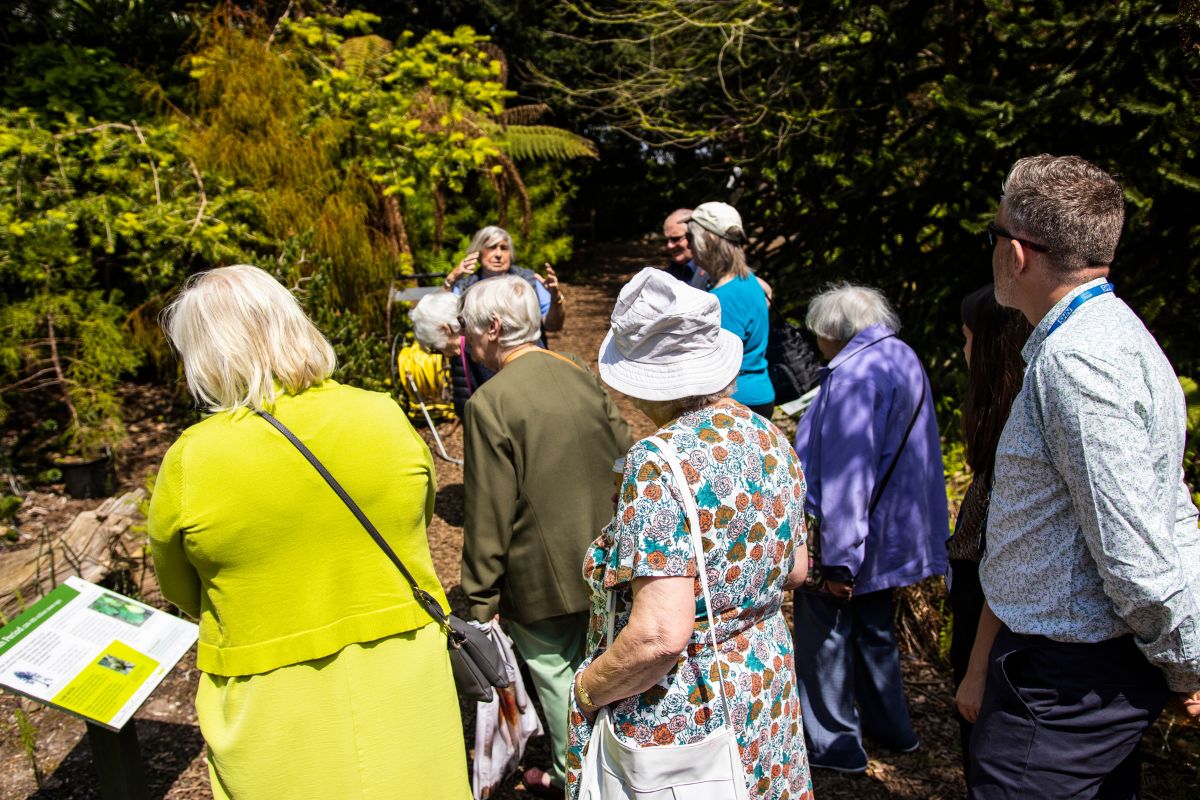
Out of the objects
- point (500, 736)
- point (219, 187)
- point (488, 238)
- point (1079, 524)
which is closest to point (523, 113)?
point (219, 187)

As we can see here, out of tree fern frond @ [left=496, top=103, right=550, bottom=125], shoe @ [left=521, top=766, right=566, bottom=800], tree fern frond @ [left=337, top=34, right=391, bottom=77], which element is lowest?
shoe @ [left=521, top=766, right=566, bottom=800]

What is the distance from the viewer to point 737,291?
155 inches

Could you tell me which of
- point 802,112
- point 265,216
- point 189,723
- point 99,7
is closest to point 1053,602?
point 189,723

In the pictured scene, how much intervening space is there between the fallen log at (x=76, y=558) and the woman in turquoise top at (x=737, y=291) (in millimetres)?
3168

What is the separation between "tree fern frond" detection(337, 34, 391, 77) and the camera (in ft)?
24.5

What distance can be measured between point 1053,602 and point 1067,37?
4.08 metres

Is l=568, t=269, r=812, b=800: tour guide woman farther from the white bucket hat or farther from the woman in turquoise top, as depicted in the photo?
the woman in turquoise top

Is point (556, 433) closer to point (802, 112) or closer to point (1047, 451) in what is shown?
point (1047, 451)

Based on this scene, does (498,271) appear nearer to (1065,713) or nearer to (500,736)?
(500,736)

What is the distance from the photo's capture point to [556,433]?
8.87 feet

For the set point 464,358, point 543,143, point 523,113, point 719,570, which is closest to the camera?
point 719,570

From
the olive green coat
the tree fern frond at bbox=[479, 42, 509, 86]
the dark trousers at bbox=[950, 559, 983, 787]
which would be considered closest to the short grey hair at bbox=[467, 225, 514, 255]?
the olive green coat

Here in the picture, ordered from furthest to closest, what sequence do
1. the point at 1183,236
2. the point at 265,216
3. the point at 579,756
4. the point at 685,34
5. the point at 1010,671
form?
the point at 685,34 < the point at 265,216 < the point at 1183,236 < the point at 579,756 < the point at 1010,671

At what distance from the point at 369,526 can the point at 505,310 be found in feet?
3.50
